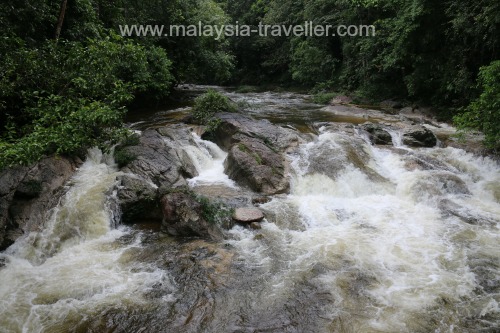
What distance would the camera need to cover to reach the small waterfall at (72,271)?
513 cm

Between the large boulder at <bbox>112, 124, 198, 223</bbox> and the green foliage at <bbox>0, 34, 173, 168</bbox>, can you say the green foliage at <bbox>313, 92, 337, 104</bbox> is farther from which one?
the green foliage at <bbox>0, 34, 173, 168</bbox>

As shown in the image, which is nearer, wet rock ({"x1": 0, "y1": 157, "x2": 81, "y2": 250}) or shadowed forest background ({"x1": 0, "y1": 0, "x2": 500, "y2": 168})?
wet rock ({"x1": 0, "y1": 157, "x2": 81, "y2": 250})

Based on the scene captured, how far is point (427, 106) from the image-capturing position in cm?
1694

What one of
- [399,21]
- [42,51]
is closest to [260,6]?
[399,21]

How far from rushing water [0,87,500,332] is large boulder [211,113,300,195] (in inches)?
19.8

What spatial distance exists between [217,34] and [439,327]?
19.3m

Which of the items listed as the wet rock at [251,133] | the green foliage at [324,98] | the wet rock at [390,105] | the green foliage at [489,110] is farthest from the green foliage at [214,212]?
the green foliage at [324,98]

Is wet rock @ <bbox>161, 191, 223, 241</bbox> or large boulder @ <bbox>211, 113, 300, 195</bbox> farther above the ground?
large boulder @ <bbox>211, 113, 300, 195</bbox>

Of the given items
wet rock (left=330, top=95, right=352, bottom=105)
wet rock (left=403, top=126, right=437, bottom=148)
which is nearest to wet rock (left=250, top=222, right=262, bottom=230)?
wet rock (left=403, top=126, right=437, bottom=148)

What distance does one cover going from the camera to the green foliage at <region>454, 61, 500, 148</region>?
29.5 ft

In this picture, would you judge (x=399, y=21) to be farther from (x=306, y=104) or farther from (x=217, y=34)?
(x=217, y=34)

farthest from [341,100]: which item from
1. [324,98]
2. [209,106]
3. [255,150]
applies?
[255,150]

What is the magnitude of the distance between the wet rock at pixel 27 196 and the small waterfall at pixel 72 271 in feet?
0.72

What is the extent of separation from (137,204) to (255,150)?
4.12 m
